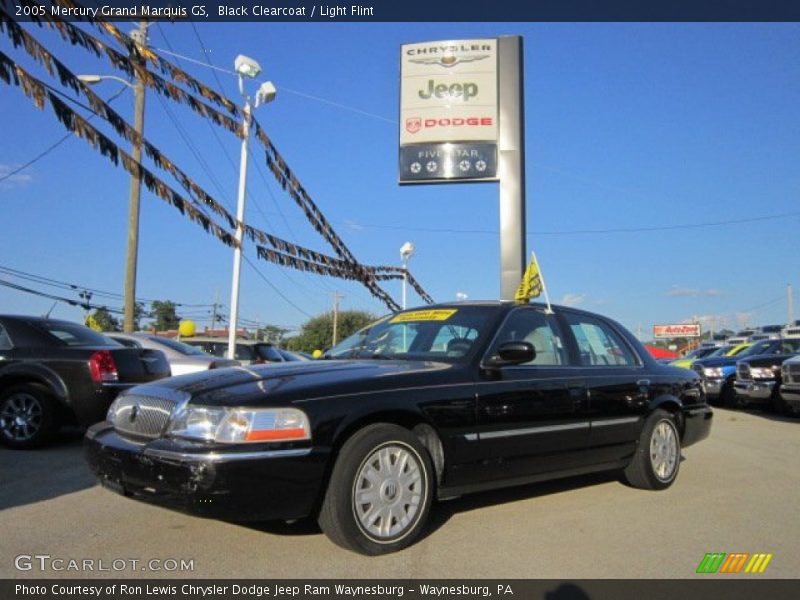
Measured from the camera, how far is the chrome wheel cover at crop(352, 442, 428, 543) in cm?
393

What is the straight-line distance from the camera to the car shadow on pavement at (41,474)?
5.26 metres

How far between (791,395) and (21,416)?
11271 millimetres

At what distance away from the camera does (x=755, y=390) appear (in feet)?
44.3

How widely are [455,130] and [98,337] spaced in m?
8.46

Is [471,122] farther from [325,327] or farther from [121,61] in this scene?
[325,327]

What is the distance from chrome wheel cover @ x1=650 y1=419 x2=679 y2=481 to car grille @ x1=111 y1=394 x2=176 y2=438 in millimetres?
3944

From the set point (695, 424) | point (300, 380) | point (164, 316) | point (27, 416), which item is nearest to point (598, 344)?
point (695, 424)

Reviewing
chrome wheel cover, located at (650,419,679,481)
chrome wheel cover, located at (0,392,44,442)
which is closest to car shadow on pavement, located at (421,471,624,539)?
chrome wheel cover, located at (650,419,679,481)

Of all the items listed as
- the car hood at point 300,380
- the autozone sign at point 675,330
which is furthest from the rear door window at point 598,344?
the autozone sign at point 675,330

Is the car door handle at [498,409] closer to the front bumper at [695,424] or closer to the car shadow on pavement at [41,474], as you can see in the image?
Result: the front bumper at [695,424]

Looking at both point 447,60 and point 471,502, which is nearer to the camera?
point 471,502

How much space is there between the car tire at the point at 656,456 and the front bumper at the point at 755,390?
8.42 meters

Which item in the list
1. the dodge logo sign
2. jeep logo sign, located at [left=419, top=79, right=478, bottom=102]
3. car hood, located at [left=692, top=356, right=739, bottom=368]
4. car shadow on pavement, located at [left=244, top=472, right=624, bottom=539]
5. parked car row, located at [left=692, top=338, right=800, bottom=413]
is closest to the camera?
car shadow on pavement, located at [left=244, top=472, right=624, bottom=539]

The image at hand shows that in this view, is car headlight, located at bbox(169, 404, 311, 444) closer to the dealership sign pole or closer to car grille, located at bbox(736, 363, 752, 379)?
the dealership sign pole
